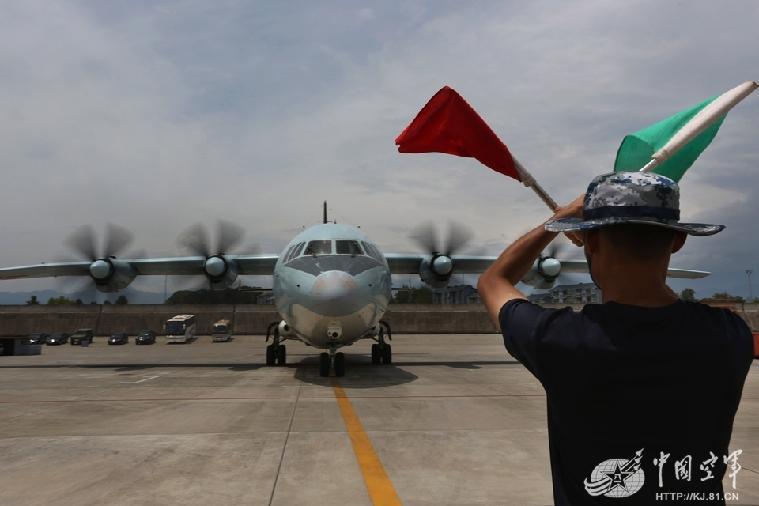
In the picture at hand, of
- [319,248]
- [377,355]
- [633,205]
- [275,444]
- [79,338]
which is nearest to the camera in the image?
[633,205]

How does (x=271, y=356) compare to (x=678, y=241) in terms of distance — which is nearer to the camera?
(x=678, y=241)

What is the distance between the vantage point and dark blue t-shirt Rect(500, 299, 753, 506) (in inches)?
58.3

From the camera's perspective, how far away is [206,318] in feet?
154

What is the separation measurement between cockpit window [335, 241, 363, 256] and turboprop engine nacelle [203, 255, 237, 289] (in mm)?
10344

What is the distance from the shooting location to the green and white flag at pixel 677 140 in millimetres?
2502

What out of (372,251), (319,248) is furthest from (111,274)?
(372,251)

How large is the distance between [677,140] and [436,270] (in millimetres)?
19595

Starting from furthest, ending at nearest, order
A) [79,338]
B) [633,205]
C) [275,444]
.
Answer: [79,338] < [275,444] < [633,205]

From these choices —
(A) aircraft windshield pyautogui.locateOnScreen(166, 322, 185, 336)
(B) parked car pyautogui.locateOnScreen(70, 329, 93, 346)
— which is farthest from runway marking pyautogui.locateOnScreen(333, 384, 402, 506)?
(B) parked car pyautogui.locateOnScreen(70, 329, 93, 346)

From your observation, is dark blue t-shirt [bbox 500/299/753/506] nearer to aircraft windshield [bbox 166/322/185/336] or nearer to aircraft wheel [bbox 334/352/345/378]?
aircraft wheel [bbox 334/352/345/378]

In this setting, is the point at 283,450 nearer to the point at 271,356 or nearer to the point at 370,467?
the point at 370,467

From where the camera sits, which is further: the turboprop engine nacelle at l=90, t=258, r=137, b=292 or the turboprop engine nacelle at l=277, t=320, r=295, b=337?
the turboprop engine nacelle at l=90, t=258, r=137, b=292

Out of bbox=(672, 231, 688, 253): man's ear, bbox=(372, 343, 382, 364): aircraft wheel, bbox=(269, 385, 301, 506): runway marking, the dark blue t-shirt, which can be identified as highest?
bbox=(672, 231, 688, 253): man's ear

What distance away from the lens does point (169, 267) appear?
2312 cm
